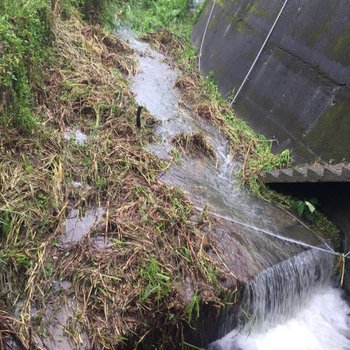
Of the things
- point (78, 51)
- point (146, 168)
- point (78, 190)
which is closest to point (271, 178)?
point (146, 168)

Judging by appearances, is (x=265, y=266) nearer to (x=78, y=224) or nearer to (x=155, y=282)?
(x=155, y=282)

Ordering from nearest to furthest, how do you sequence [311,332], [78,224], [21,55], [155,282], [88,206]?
1. [155,282]
2. [78,224]
3. [88,206]
4. [21,55]
5. [311,332]

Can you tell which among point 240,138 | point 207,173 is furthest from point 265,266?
point 240,138

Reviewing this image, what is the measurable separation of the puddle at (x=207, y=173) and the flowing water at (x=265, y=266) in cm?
1

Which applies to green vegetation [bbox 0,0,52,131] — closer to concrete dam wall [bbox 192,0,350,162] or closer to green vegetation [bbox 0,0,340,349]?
green vegetation [bbox 0,0,340,349]

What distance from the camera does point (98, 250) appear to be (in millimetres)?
3293

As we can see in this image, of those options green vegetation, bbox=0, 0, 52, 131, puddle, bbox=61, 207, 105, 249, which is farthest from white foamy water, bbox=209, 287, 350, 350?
green vegetation, bbox=0, 0, 52, 131

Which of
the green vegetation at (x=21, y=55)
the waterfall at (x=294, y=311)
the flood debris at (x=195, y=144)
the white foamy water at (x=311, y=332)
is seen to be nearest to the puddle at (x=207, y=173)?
the flood debris at (x=195, y=144)

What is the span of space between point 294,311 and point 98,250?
2.41 metres

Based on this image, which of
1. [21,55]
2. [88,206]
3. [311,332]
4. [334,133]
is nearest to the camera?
[88,206]

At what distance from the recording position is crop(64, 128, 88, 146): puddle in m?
4.55

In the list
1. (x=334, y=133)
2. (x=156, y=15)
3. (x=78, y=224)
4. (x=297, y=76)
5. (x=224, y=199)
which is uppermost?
(x=297, y=76)

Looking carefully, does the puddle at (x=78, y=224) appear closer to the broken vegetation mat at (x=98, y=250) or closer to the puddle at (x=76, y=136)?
the broken vegetation mat at (x=98, y=250)

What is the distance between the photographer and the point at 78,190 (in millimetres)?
3812
